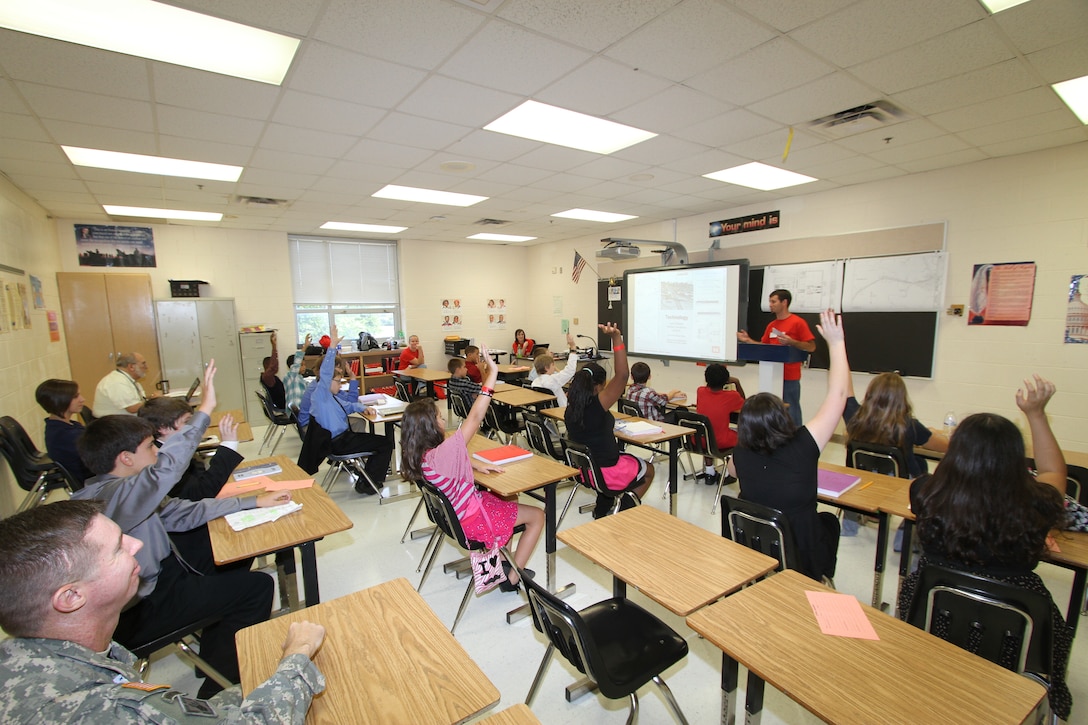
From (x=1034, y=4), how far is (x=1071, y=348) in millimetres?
3361

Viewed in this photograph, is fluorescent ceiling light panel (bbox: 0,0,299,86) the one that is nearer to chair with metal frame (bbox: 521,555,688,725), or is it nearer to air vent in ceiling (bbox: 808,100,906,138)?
chair with metal frame (bbox: 521,555,688,725)

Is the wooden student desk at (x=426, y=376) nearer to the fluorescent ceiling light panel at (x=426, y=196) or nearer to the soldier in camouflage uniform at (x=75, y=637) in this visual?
the fluorescent ceiling light panel at (x=426, y=196)

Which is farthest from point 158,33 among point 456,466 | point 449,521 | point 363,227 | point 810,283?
point 810,283

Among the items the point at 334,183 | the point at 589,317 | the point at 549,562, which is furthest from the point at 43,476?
the point at 589,317

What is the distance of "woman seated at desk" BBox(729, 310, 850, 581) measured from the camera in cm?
198

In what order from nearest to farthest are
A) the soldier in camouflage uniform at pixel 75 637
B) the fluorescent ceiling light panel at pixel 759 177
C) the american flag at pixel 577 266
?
the soldier in camouflage uniform at pixel 75 637 < the fluorescent ceiling light panel at pixel 759 177 < the american flag at pixel 577 266

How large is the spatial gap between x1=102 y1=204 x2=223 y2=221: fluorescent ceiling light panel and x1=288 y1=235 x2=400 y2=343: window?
61.4 inches

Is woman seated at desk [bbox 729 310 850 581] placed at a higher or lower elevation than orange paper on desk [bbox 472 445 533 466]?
higher

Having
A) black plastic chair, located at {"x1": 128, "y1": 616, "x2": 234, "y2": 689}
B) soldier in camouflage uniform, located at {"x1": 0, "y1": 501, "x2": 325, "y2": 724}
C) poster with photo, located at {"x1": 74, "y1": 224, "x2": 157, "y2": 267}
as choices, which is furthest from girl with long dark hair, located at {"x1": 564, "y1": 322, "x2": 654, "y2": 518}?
poster with photo, located at {"x1": 74, "y1": 224, "x2": 157, "y2": 267}

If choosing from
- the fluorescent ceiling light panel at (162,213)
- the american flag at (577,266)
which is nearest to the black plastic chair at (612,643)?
the fluorescent ceiling light panel at (162,213)

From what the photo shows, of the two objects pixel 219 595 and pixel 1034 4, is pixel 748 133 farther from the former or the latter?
pixel 219 595

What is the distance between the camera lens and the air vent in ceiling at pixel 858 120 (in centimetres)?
306

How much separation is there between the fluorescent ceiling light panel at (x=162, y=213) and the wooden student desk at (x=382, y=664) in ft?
20.8

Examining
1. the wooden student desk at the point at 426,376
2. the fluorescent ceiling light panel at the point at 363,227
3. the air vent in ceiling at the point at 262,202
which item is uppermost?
the fluorescent ceiling light panel at the point at 363,227
